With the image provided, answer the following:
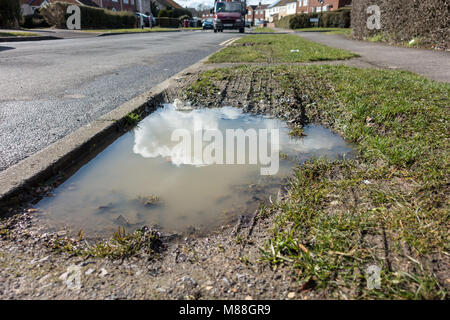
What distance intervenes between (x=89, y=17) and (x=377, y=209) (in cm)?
3453

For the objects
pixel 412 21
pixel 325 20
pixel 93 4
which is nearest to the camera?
pixel 412 21

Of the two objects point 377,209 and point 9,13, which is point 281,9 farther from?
point 377,209

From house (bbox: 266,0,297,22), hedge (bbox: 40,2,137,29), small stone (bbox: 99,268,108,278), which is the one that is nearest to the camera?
small stone (bbox: 99,268,108,278)

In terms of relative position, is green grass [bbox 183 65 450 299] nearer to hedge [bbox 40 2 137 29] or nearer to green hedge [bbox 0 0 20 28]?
green hedge [bbox 0 0 20 28]

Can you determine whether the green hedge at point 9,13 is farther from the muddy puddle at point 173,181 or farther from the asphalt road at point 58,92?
the muddy puddle at point 173,181

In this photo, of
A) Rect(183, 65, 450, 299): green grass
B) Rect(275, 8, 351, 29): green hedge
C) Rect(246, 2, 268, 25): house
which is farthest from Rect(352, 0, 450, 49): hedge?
Rect(246, 2, 268, 25): house

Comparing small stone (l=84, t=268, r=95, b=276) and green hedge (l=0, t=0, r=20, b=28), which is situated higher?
green hedge (l=0, t=0, r=20, b=28)

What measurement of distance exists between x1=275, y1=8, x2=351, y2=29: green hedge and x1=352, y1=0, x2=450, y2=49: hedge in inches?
742

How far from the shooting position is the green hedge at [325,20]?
31.7 m

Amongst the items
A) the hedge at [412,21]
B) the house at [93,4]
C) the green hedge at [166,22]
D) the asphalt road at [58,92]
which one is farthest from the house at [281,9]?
the asphalt road at [58,92]

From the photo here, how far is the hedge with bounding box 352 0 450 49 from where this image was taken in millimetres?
9312

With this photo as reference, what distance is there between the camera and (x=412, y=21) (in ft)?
35.6

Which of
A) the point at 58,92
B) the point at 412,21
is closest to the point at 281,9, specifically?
the point at 412,21
